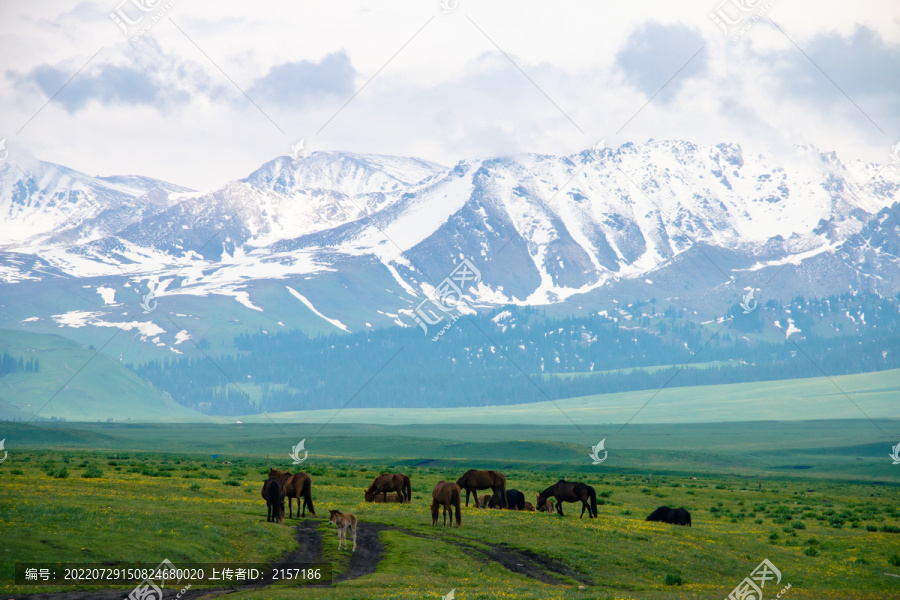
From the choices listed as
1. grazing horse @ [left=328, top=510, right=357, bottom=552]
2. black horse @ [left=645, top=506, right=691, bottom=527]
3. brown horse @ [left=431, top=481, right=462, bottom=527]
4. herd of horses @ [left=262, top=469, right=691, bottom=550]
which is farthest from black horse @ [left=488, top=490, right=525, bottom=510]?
grazing horse @ [left=328, top=510, right=357, bottom=552]

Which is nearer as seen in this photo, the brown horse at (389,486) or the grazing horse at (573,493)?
the grazing horse at (573,493)

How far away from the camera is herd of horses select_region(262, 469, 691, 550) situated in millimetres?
34625

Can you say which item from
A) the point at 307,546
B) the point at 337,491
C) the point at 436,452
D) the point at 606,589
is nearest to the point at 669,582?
the point at 606,589

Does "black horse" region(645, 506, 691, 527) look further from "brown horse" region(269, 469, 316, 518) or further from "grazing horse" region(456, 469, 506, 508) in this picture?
"brown horse" region(269, 469, 316, 518)

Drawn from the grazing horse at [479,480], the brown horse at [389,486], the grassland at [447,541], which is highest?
the grazing horse at [479,480]

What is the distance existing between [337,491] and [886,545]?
31952mm

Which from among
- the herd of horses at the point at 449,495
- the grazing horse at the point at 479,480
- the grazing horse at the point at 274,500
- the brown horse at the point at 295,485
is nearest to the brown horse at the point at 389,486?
the herd of horses at the point at 449,495

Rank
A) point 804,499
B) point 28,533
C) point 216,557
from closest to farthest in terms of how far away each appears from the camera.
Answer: point 28,533
point 216,557
point 804,499

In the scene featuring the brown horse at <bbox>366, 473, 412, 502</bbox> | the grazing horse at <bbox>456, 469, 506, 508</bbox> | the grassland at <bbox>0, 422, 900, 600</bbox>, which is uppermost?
the grazing horse at <bbox>456, 469, 506, 508</bbox>

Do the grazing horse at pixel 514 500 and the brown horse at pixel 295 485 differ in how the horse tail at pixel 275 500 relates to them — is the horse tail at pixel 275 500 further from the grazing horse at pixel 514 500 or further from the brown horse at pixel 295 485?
the grazing horse at pixel 514 500

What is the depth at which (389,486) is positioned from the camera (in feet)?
149

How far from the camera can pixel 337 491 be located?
2046 inches

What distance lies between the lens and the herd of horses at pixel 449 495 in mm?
34625

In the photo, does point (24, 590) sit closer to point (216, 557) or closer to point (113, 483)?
point (216, 557)
